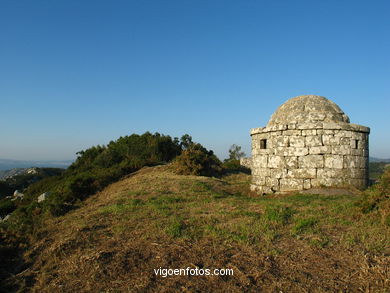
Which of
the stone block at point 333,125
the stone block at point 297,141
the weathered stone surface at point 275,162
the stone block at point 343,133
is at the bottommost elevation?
the weathered stone surface at point 275,162

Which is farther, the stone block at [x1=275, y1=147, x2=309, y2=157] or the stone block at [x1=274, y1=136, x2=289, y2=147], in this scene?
the stone block at [x1=274, y1=136, x2=289, y2=147]

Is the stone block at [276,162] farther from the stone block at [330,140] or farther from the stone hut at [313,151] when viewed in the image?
the stone block at [330,140]

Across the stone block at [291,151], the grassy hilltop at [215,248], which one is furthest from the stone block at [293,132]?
the grassy hilltop at [215,248]

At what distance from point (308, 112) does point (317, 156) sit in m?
1.87

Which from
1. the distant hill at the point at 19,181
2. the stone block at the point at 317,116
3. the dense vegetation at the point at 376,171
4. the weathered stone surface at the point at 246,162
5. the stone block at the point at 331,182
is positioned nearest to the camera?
the dense vegetation at the point at 376,171

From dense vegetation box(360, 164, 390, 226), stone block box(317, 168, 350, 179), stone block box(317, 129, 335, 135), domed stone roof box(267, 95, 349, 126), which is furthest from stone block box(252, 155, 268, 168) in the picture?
dense vegetation box(360, 164, 390, 226)

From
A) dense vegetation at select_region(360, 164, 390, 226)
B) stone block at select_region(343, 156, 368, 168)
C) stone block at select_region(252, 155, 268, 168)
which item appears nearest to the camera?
dense vegetation at select_region(360, 164, 390, 226)

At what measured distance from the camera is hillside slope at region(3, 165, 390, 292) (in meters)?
3.41

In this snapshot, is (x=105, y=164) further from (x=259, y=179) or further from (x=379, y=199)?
(x=379, y=199)

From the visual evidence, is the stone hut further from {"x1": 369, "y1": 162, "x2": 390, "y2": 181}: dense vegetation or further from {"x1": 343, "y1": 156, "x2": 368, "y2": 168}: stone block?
{"x1": 369, "y1": 162, "x2": 390, "y2": 181}: dense vegetation

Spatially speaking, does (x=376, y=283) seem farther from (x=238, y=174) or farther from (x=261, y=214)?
(x=238, y=174)

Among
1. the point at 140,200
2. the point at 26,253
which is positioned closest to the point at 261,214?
the point at 140,200

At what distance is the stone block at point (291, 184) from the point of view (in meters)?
9.93

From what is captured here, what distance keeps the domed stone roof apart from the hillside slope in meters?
4.21
